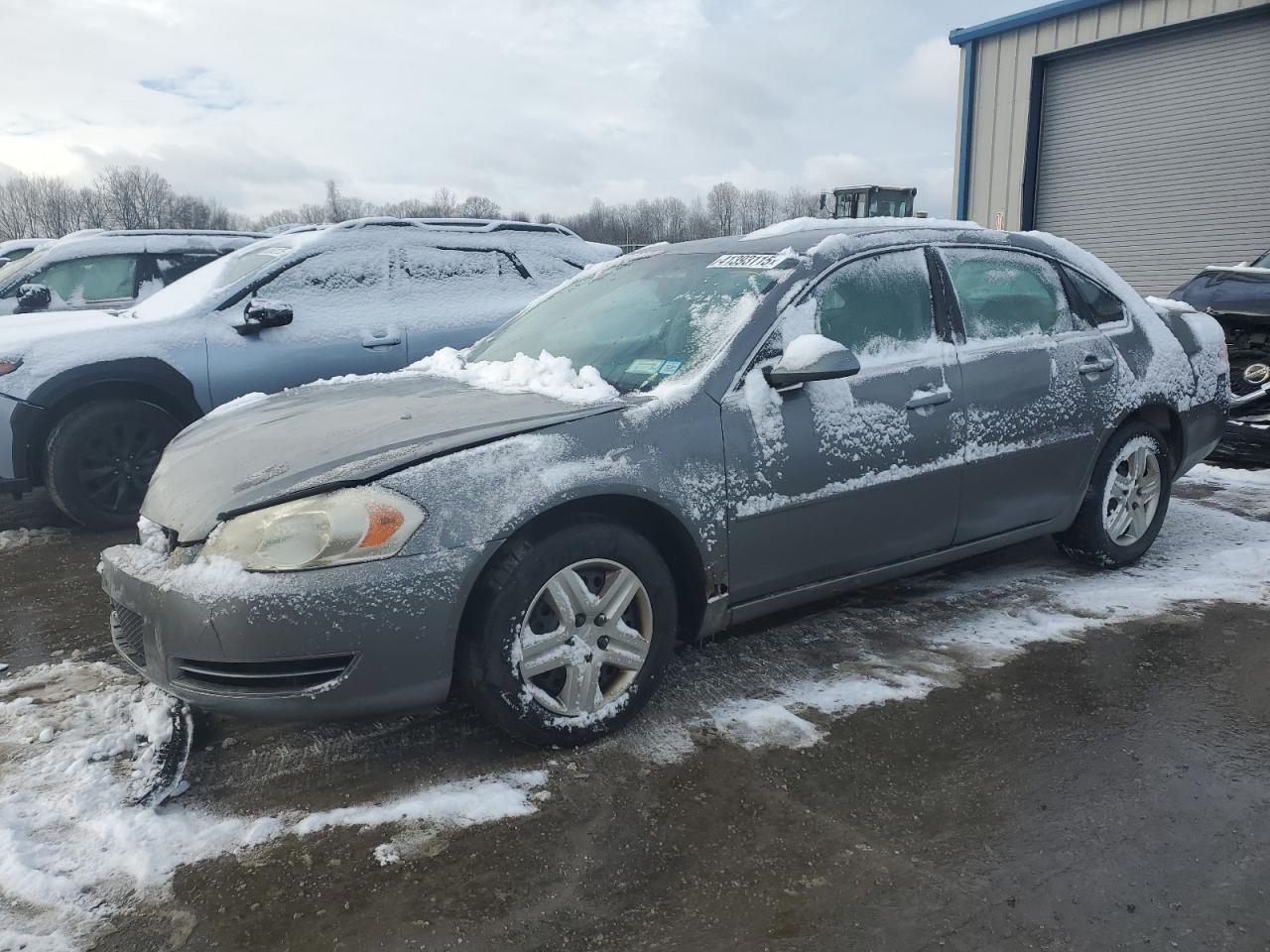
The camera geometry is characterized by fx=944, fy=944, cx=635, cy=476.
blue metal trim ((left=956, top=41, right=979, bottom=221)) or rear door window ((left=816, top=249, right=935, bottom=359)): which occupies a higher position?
blue metal trim ((left=956, top=41, right=979, bottom=221))

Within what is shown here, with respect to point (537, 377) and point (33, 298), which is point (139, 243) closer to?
point (33, 298)

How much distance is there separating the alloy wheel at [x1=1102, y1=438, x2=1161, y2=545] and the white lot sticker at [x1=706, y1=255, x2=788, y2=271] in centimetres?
191

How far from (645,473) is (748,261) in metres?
1.14

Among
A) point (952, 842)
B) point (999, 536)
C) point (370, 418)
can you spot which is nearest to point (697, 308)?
point (370, 418)

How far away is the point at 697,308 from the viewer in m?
3.35

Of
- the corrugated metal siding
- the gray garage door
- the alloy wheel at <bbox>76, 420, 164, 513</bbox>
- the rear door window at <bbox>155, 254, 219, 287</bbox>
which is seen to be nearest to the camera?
the alloy wheel at <bbox>76, 420, 164, 513</bbox>

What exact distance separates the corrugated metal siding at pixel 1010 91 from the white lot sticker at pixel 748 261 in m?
13.3

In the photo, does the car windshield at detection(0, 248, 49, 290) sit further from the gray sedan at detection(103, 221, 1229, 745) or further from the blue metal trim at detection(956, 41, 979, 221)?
the blue metal trim at detection(956, 41, 979, 221)

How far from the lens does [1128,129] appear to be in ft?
46.9

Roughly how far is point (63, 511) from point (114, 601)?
3.05 meters

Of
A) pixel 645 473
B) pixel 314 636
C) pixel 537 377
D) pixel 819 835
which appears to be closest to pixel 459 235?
pixel 537 377

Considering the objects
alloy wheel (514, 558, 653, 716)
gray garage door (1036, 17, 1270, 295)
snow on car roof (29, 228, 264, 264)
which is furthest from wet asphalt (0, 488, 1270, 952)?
gray garage door (1036, 17, 1270, 295)

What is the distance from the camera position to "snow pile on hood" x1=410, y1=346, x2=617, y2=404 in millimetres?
3064

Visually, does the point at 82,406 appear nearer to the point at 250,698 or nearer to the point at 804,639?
the point at 250,698
